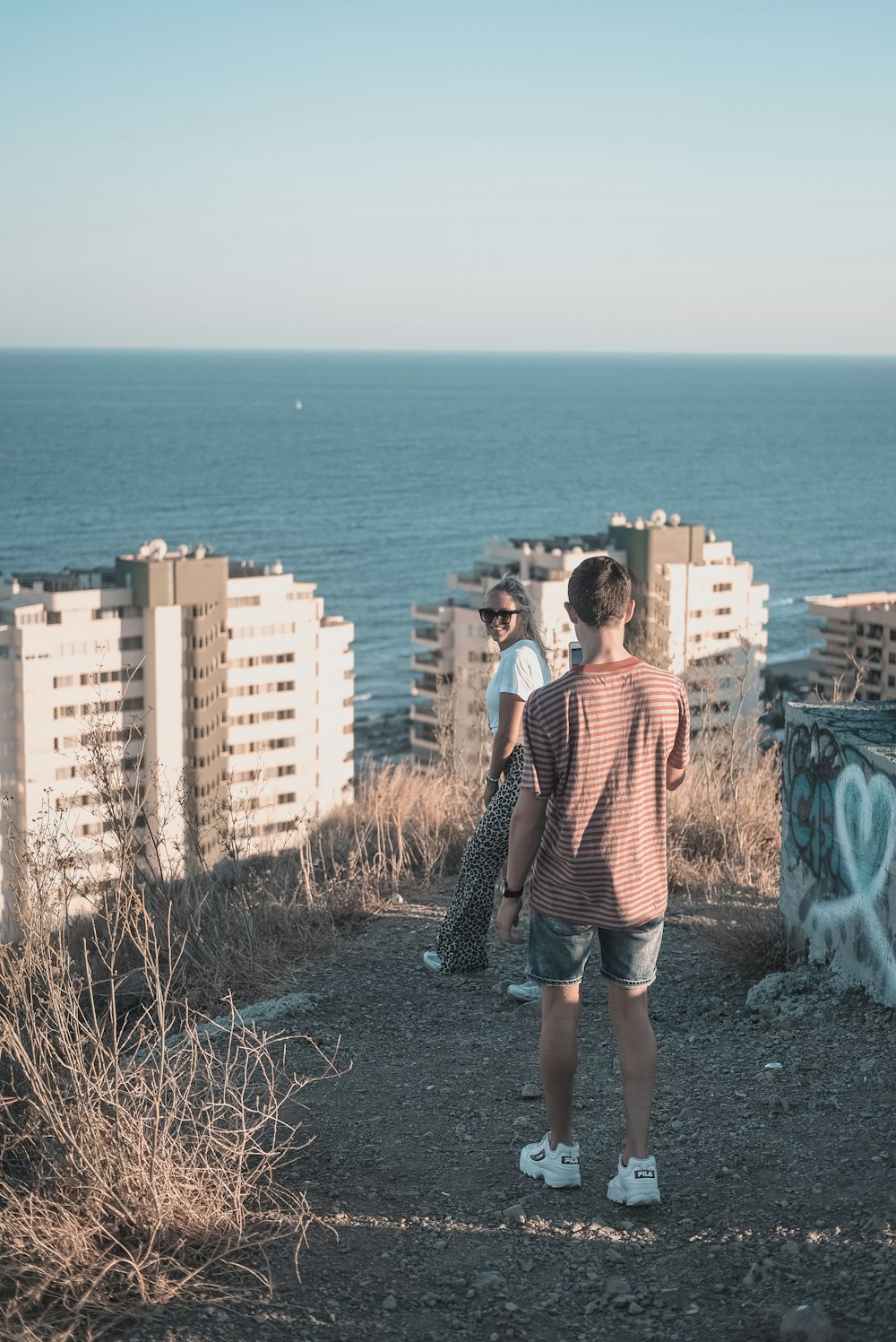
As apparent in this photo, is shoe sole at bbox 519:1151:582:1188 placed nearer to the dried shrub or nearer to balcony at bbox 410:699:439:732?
the dried shrub

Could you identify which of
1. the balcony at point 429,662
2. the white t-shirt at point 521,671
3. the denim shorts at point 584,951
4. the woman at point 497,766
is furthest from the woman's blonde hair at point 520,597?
the balcony at point 429,662

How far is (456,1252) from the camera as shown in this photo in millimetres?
3893

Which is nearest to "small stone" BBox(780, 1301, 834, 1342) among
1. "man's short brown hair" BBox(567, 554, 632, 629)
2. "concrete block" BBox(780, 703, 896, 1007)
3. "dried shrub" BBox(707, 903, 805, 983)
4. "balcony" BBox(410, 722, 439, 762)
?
"man's short brown hair" BBox(567, 554, 632, 629)

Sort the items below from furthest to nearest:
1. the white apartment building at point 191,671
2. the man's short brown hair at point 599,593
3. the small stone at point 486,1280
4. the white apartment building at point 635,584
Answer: the white apartment building at point 635,584 < the white apartment building at point 191,671 < the man's short brown hair at point 599,593 < the small stone at point 486,1280

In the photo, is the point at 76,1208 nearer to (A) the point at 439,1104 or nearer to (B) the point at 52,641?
(A) the point at 439,1104

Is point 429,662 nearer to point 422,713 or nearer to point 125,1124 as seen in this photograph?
point 422,713

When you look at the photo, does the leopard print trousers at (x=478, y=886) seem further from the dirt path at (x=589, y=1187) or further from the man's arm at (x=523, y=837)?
the man's arm at (x=523, y=837)

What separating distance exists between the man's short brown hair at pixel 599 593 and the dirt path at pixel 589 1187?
1.65 m

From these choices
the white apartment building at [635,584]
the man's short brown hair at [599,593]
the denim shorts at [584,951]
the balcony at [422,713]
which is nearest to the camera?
the man's short brown hair at [599,593]

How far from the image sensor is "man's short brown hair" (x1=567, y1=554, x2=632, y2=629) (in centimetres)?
391

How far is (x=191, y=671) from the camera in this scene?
52656 millimetres

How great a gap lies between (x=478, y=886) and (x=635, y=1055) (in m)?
1.84

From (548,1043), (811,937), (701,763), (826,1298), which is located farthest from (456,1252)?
(701,763)

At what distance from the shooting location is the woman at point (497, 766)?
546 centimetres
